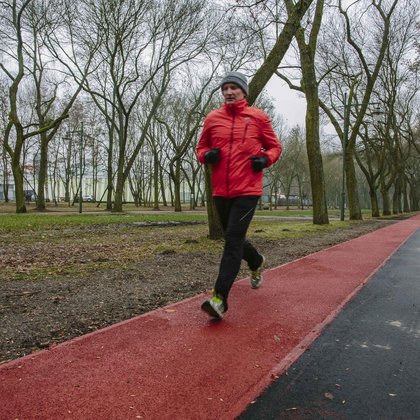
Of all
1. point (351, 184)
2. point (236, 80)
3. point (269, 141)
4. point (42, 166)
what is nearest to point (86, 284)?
point (269, 141)

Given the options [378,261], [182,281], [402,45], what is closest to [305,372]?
[182,281]

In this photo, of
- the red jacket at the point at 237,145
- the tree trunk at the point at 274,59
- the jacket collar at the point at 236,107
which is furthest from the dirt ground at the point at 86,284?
the tree trunk at the point at 274,59

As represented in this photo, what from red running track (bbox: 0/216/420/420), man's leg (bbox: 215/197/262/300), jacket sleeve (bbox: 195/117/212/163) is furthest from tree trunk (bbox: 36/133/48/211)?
man's leg (bbox: 215/197/262/300)

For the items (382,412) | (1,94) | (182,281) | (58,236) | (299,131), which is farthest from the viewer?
(299,131)

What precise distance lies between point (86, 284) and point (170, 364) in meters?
2.94

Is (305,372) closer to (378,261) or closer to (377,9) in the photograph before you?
(378,261)

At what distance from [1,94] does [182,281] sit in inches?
1516

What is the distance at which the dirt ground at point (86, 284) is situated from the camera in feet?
12.2

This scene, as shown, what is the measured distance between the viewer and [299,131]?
5750 cm

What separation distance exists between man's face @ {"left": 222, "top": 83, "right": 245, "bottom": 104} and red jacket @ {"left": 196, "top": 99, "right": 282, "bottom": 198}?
4 cm

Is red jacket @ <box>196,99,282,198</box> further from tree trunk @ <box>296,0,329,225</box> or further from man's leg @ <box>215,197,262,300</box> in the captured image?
tree trunk @ <box>296,0,329,225</box>

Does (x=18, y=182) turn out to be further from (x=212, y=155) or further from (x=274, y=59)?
(x=212, y=155)

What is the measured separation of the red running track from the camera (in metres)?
2.33

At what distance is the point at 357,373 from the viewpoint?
9.34 ft
